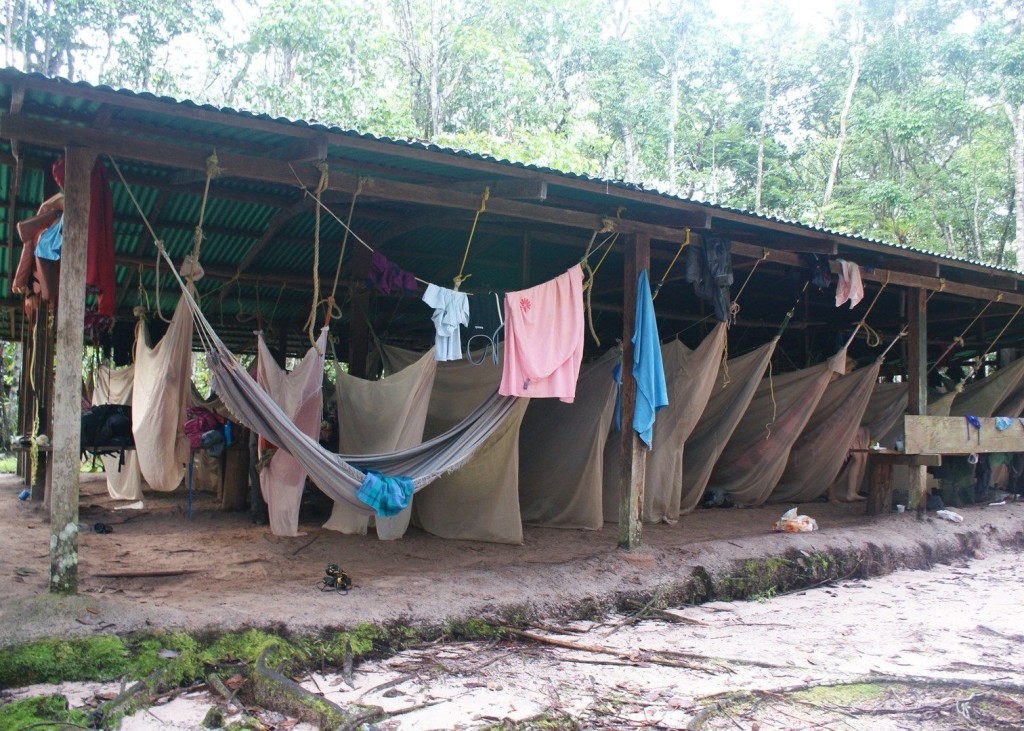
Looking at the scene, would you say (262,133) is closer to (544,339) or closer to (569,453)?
(544,339)

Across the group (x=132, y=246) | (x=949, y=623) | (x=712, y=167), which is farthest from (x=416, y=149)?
(x=712, y=167)

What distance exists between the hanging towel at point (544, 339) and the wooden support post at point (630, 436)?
15.2 inches

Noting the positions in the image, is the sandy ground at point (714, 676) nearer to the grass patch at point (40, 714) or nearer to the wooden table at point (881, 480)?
the grass patch at point (40, 714)

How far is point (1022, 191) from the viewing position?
12.0 metres

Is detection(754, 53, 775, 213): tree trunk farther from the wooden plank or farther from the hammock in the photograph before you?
the hammock

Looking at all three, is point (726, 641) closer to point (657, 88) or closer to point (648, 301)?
point (648, 301)

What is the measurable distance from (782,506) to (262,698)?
5.22m

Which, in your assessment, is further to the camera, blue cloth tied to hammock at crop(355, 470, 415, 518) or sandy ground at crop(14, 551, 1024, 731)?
blue cloth tied to hammock at crop(355, 470, 415, 518)

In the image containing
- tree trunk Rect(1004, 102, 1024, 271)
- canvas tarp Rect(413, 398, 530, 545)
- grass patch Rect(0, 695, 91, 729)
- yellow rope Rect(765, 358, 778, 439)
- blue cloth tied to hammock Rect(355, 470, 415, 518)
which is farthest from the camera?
tree trunk Rect(1004, 102, 1024, 271)

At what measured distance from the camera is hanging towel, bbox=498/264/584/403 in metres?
Result: 4.36

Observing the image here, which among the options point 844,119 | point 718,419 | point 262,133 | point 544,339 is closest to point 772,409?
point 718,419

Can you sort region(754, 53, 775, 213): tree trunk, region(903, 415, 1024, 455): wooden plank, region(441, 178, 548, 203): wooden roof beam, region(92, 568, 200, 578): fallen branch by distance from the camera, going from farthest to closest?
region(754, 53, 775, 213): tree trunk, region(903, 415, 1024, 455): wooden plank, region(441, 178, 548, 203): wooden roof beam, region(92, 568, 200, 578): fallen branch

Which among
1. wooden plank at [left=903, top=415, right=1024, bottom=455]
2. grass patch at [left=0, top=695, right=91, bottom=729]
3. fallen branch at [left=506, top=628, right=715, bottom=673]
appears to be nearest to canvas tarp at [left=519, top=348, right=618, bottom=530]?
fallen branch at [left=506, top=628, right=715, bottom=673]

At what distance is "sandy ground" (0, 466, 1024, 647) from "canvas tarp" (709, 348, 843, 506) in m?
0.33
